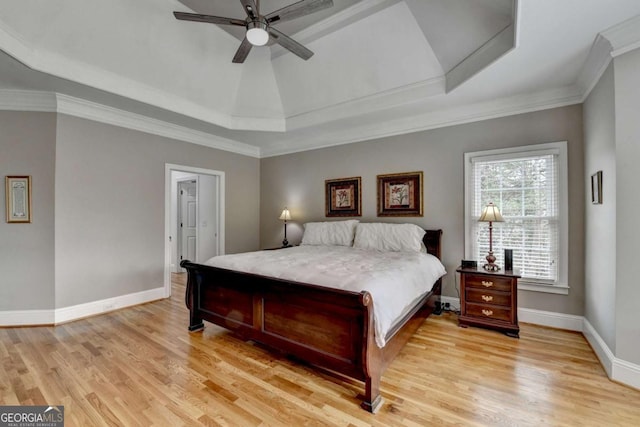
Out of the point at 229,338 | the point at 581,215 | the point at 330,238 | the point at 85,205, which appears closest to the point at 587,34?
the point at 581,215

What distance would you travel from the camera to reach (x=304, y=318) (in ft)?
7.39

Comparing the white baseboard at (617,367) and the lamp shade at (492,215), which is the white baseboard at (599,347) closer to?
the white baseboard at (617,367)

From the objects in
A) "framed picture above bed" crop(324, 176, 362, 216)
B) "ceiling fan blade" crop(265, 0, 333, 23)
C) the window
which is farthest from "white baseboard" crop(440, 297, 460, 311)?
"ceiling fan blade" crop(265, 0, 333, 23)

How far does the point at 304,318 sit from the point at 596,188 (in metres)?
2.87

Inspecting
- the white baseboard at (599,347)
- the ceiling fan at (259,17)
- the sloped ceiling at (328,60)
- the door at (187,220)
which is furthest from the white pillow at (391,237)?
the door at (187,220)

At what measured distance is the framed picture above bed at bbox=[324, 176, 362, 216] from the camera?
460 cm

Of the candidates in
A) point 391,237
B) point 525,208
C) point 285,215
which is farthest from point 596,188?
point 285,215

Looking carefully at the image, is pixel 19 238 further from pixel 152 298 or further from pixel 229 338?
pixel 229 338

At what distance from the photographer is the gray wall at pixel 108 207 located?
3.42 metres

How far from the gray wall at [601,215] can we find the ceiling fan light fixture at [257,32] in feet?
9.35

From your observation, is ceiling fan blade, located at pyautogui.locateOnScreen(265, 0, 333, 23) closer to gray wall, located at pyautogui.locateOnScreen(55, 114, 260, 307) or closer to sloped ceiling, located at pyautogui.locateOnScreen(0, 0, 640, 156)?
sloped ceiling, located at pyautogui.locateOnScreen(0, 0, 640, 156)

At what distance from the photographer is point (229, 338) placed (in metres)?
2.92

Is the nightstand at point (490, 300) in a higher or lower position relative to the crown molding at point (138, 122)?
lower

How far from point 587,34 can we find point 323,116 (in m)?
2.93
